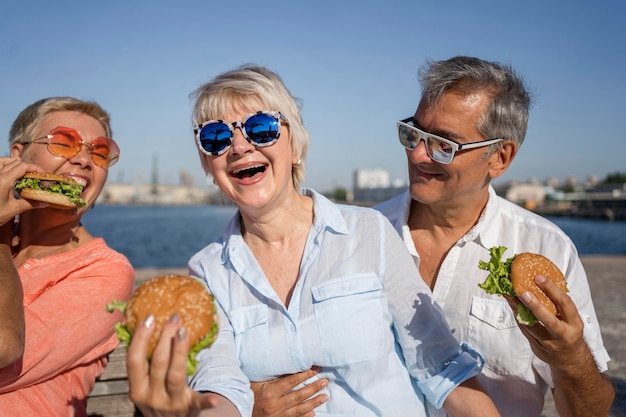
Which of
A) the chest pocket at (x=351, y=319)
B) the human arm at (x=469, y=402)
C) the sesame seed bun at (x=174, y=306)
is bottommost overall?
the human arm at (x=469, y=402)

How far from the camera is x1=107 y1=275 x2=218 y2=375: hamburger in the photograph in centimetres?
213

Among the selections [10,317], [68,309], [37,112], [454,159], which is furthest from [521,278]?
[37,112]

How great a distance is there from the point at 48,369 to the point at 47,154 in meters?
1.35

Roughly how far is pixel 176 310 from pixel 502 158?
2.67 meters

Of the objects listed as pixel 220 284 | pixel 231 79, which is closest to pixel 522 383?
pixel 220 284

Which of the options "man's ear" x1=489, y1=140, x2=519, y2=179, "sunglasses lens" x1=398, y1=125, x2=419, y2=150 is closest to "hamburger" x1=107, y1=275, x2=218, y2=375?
"sunglasses lens" x1=398, y1=125, x2=419, y2=150

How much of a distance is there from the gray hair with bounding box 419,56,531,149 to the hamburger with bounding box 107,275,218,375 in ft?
7.34

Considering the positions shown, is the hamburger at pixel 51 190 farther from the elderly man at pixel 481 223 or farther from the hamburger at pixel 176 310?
the elderly man at pixel 481 223

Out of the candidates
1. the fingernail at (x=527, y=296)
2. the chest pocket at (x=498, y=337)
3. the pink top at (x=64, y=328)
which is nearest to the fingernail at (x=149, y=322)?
the pink top at (x=64, y=328)

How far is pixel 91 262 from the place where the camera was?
3.17 meters

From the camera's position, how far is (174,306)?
86.0 inches

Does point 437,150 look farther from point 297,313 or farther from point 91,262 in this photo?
point 91,262

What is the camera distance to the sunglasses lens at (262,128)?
2.88 meters

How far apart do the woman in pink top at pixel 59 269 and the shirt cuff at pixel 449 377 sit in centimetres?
189
